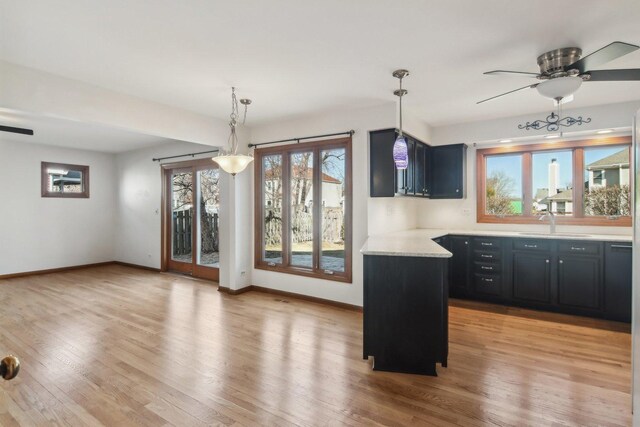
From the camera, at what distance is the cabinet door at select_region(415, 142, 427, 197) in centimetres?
458

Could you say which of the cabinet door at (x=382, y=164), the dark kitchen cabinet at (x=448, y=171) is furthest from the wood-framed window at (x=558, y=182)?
the cabinet door at (x=382, y=164)

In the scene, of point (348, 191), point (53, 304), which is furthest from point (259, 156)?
point (53, 304)

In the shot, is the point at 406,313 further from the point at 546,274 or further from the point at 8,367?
the point at 546,274

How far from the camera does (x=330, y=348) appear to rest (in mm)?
3070

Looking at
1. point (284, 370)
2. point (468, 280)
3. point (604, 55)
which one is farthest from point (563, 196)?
point (284, 370)

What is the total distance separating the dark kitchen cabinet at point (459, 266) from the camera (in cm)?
459

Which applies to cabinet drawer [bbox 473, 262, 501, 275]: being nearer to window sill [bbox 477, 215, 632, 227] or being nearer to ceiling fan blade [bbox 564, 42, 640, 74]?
window sill [bbox 477, 215, 632, 227]

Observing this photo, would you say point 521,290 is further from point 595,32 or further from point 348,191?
point 595,32

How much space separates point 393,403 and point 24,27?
3.64 metres

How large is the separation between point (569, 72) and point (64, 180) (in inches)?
334

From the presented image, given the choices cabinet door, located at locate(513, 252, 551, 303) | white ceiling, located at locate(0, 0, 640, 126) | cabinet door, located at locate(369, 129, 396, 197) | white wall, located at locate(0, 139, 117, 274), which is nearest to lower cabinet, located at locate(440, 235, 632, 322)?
cabinet door, located at locate(513, 252, 551, 303)

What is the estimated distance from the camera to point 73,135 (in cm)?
571

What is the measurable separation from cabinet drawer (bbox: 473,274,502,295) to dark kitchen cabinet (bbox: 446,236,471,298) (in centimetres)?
13

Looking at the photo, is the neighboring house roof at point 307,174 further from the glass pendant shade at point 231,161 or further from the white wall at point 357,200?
the glass pendant shade at point 231,161
